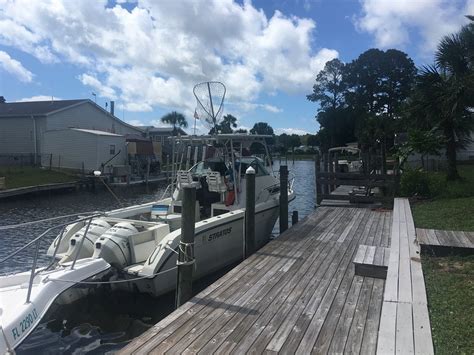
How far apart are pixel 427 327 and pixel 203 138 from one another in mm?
7124

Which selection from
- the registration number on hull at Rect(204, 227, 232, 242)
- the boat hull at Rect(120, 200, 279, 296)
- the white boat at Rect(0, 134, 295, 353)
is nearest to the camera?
the white boat at Rect(0, 134, 295, 353)

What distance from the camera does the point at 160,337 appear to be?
14.1ft

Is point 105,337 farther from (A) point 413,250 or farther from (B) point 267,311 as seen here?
(A) point 413,250

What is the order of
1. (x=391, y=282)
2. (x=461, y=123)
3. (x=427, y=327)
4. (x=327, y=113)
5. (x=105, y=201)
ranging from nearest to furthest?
(x=427, y=327), (x=391, y=282), (x=461, y=123), (x=105, y=201), (x=327, y=113)

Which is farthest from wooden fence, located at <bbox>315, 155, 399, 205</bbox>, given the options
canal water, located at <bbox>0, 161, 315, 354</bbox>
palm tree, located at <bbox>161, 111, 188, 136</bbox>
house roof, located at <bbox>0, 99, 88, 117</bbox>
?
palm tree, located at <bbox>161, 111, 188, 136</bbox>

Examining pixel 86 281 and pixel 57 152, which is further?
pixel 57 152

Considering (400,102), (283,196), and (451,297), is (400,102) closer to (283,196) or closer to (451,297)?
(283,196)

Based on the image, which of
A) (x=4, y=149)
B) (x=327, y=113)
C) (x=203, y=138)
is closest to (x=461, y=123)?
(x=203, y=138)

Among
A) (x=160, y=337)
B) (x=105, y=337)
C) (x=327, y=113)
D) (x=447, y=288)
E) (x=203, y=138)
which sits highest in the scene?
(x=327, y=113)

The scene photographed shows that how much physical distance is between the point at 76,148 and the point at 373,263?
31358mm

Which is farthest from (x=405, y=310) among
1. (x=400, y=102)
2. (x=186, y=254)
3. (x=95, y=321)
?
(x=400, y=102)

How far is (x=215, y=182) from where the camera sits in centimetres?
977

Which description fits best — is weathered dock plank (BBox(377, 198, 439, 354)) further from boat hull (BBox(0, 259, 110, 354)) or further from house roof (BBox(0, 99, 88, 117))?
house roof (BBox(0, 99, 88, 117))

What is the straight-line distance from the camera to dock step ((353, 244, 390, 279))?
577cm
